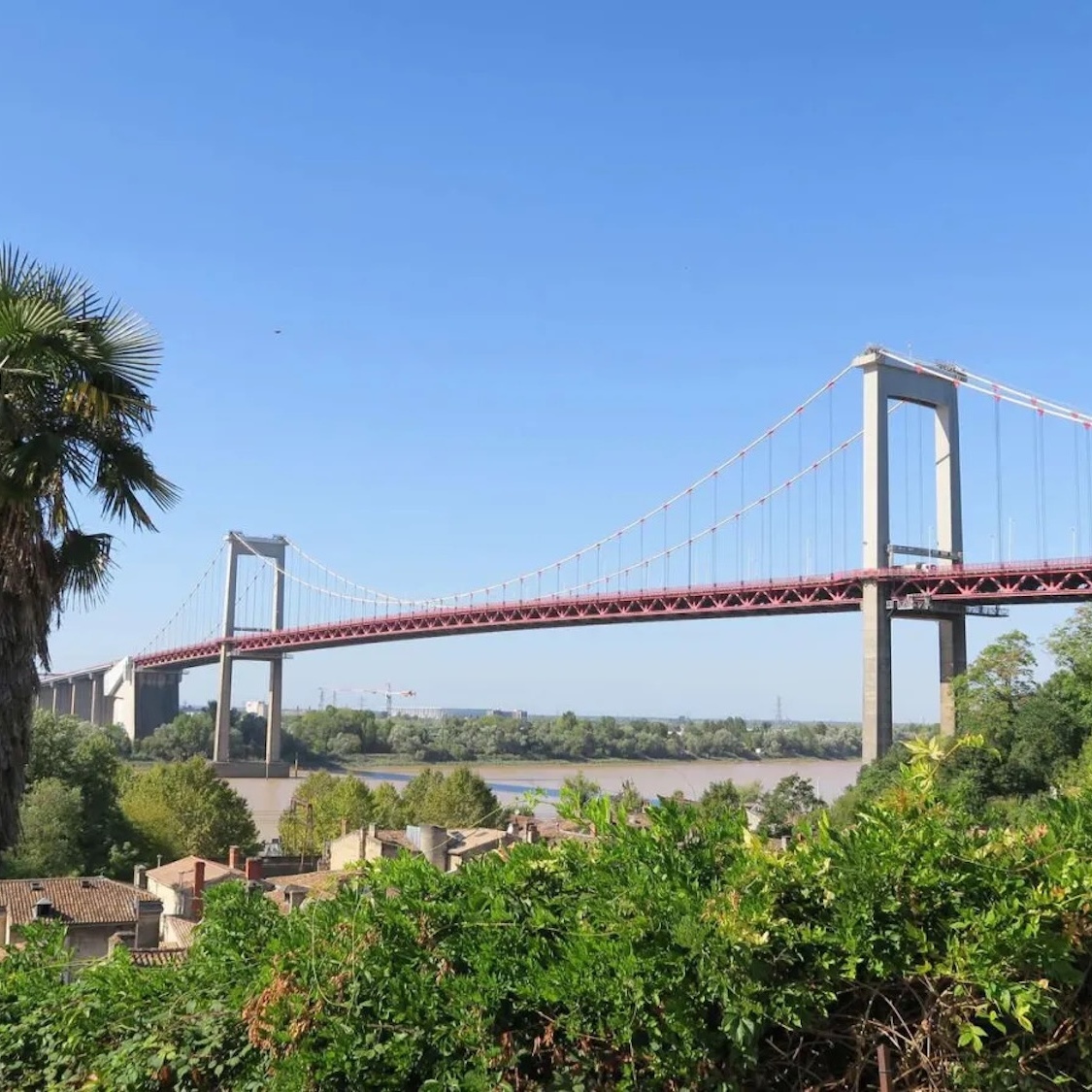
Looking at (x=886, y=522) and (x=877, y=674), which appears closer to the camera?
(x=877, y=674)

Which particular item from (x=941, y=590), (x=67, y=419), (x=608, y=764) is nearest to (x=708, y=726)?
(x=608, y=764)

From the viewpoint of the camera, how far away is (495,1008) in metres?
2.67

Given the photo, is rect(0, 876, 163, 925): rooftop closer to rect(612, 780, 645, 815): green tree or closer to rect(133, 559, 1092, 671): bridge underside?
rect(612, 780, 645, 815): green tree

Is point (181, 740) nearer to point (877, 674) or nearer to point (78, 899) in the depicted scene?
point (877, 674)

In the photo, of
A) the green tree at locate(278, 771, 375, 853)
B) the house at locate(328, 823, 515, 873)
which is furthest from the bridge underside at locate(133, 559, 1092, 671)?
the house at locate(328, 823, 515, 873)

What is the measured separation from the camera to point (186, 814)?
111ft

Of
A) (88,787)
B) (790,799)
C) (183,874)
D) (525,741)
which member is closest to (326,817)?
(88,787)

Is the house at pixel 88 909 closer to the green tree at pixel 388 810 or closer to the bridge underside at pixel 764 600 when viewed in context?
the green tree at pixel 388 810

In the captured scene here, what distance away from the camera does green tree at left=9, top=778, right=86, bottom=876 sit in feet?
88.6

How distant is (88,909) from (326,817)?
1812 cm

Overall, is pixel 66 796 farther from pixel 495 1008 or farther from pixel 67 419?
pixel 495 1008

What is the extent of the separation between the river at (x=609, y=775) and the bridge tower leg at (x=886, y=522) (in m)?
21.8

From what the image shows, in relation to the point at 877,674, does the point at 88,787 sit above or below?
below

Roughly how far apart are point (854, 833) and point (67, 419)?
5.07 m
